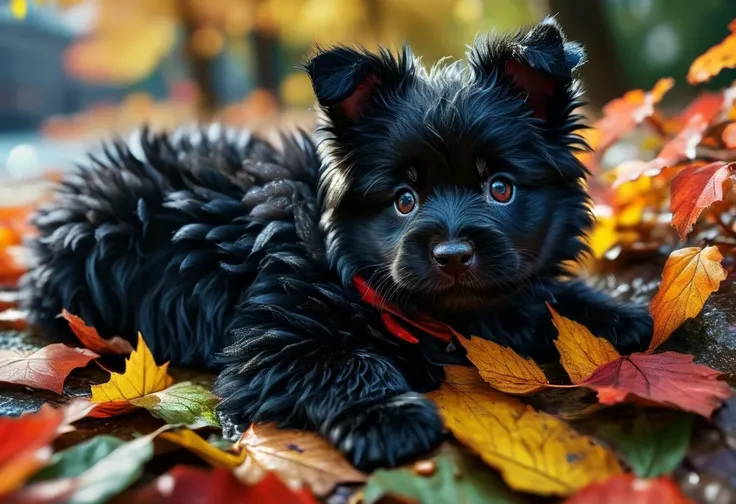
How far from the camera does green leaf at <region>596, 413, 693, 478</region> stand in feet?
5.67

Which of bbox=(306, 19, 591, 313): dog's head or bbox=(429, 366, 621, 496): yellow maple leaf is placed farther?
bbox=(306, 19, 591, 313): dog's head

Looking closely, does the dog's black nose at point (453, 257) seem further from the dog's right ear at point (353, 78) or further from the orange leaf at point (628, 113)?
the orange leaf at point (628, 113)

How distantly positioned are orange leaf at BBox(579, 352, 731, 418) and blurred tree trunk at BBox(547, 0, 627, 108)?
14.7ft

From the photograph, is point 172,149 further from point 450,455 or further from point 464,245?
point 450,455

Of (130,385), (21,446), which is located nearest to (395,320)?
(130,385)

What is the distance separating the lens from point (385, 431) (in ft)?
6.26

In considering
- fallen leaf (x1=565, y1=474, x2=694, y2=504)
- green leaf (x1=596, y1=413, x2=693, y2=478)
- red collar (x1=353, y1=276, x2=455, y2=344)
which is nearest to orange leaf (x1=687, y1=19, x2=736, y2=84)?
red collar (x1=353, y1=276, x2=455, y2=344)

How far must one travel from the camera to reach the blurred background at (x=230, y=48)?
9328mm

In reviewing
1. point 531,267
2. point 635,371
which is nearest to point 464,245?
point 531,267

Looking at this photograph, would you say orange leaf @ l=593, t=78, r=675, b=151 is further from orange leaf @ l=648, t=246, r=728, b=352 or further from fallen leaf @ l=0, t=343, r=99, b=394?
fallen leaf @ l=0, t=343, r=99, b=394

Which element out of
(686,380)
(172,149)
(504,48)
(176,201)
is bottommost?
(686,380)

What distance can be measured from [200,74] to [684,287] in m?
11.4

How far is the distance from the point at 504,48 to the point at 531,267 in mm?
803

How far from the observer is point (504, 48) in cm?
253
